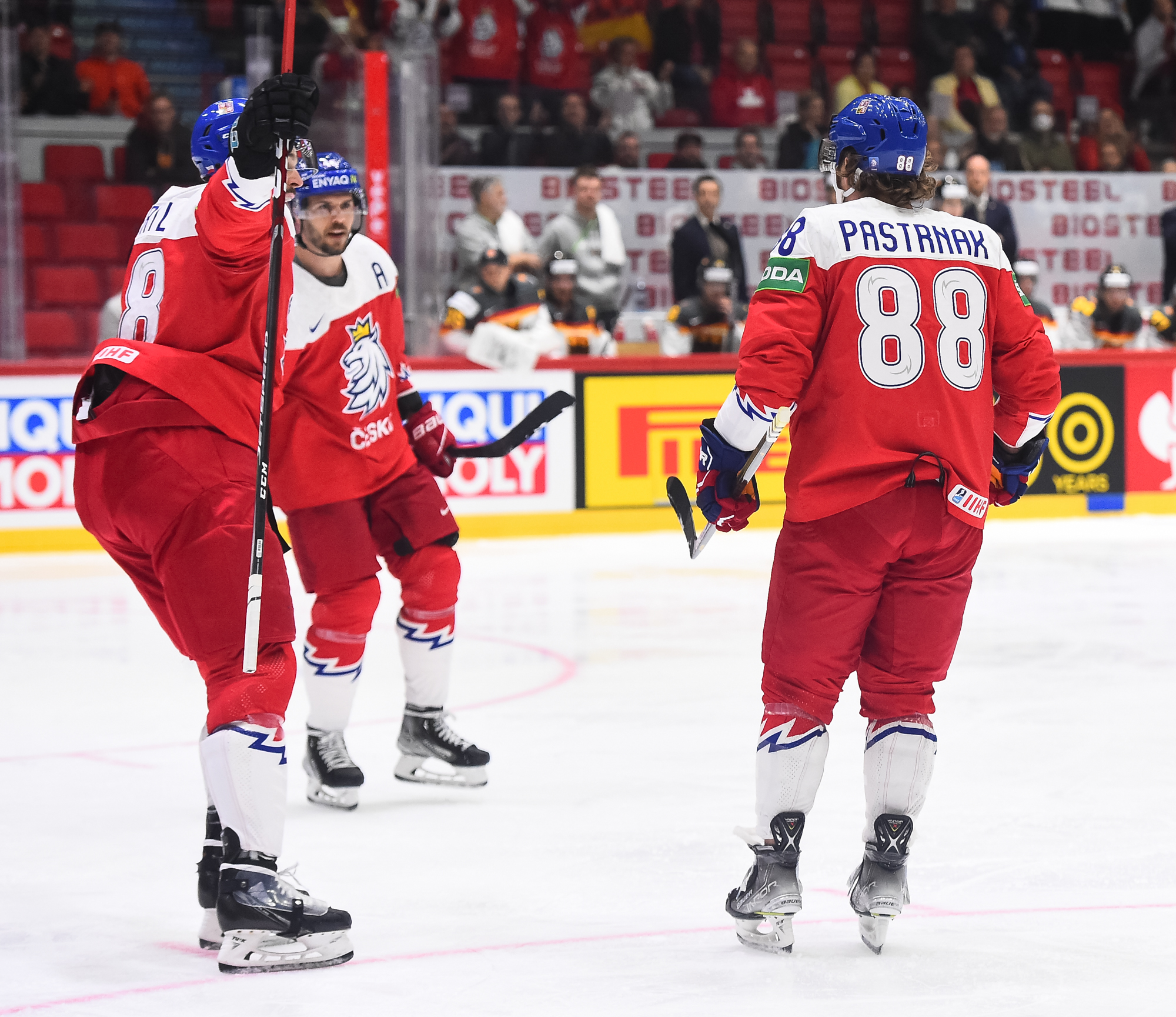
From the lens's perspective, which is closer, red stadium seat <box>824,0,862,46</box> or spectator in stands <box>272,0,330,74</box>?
spectator in stands <box>272,0,330,74</box>

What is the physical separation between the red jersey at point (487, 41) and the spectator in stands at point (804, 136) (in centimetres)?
201

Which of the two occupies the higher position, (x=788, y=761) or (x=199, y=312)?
(x=199, y=312)

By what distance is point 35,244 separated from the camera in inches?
379

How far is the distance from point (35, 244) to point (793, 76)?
666 centimetres

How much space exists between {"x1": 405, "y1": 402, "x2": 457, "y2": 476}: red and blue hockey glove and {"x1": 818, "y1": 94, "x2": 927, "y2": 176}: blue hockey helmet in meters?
1.80

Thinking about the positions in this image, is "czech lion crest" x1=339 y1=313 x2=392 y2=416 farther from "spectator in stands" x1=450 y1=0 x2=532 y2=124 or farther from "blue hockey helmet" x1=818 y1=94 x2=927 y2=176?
"spectator in stands" x1=450 y1=0 x2=532 y2=124

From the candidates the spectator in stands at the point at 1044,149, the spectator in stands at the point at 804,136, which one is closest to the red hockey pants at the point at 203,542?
the spectator in stands at the point at 804,136

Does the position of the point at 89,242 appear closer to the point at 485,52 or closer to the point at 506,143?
the point at 506,143

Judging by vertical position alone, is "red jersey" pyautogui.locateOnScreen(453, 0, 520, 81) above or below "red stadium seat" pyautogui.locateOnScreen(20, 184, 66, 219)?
above

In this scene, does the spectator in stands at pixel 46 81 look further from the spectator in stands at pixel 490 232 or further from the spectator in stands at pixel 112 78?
the spectator in stands at pixel 490 232

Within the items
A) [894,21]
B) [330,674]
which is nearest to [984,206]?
[894,21]

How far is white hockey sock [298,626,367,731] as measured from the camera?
4441 mm

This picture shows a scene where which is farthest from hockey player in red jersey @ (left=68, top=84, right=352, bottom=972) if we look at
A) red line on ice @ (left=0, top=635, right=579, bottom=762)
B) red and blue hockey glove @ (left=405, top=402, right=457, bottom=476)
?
Answer: red line on ice @ (left=0, top=635, right=579, bottom=762)

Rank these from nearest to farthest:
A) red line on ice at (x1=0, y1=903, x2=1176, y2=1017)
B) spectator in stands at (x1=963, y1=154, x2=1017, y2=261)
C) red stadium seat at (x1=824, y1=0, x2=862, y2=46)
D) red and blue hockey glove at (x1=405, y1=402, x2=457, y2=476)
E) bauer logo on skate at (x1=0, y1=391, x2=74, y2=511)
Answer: red line on ice at (x1=0, y1=903, x2=1176, y2=1017)
red and blue hockey glove at (x1=405, y1=402, x2=457, y2=476)
bauer logo on skate at (x1=0, y1=391, x2=74, y2=511)
spectator in stands at (x1=963, y1=154, x2=1017, y2=261)
red stadium seat at (x1=824, y1=0, x2=862, y2=46)
